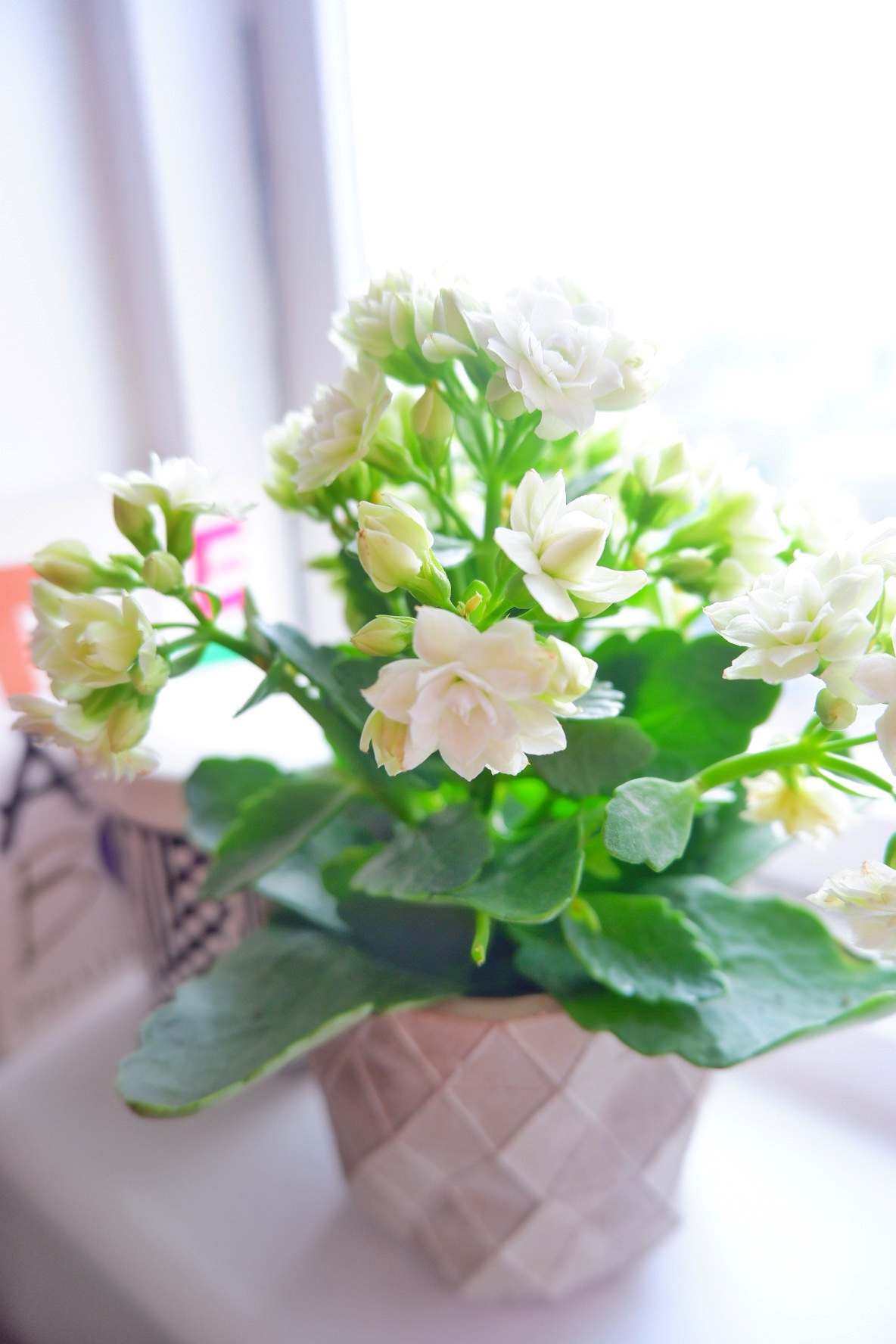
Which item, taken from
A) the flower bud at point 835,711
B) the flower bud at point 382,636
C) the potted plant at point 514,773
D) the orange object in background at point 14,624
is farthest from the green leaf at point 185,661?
the orange object in background at point 14,624

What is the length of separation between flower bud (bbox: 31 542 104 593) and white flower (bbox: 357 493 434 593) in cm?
13

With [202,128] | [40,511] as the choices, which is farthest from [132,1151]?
[202,128]

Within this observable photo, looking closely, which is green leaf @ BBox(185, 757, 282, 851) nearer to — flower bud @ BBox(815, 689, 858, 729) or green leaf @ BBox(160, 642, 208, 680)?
green leaf @ BBox(160, 642, 208, 680)

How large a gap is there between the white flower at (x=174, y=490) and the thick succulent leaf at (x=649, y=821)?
0.62ft

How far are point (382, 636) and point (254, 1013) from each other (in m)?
0.21

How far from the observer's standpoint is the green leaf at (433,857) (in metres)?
0.34

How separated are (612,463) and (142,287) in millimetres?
488

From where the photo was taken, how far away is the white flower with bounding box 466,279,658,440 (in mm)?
298

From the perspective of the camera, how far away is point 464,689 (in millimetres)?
260

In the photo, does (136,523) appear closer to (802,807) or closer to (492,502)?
(492,502)

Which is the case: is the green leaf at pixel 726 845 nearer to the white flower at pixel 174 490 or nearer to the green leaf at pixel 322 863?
the green leaf at pixel 322 863

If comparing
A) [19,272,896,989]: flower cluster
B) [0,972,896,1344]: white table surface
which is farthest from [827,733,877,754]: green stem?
[0,972,896,1344]: white table surface

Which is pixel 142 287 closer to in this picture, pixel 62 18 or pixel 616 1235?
pixel 62 18

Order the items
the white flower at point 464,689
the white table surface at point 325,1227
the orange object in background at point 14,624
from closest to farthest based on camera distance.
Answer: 1. the white flower at point 464,689
2. the white table surface at point 325,1227
3. the orange object in background at point 14,624
